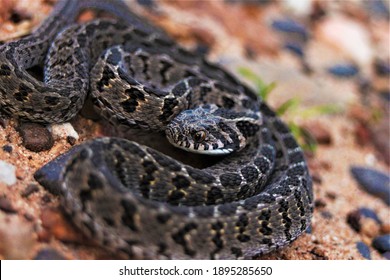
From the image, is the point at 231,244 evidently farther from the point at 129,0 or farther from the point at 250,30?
the point at 250,30

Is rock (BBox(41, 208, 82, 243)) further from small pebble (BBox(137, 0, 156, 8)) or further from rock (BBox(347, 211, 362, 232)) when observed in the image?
small pebble (BBox(137, 0, 156, 8))

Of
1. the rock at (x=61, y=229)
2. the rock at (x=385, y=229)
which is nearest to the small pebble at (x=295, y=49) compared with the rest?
the rock at (x=385, y=229)

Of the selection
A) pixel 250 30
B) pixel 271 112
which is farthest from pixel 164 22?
pixel 271 112

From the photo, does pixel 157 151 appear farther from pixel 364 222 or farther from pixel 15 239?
pixel 364 222

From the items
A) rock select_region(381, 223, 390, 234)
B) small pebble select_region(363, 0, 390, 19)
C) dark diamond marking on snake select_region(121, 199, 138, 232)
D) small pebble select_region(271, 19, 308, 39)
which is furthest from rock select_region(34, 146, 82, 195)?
small pebble select_region(363, 0, 390, 19)
